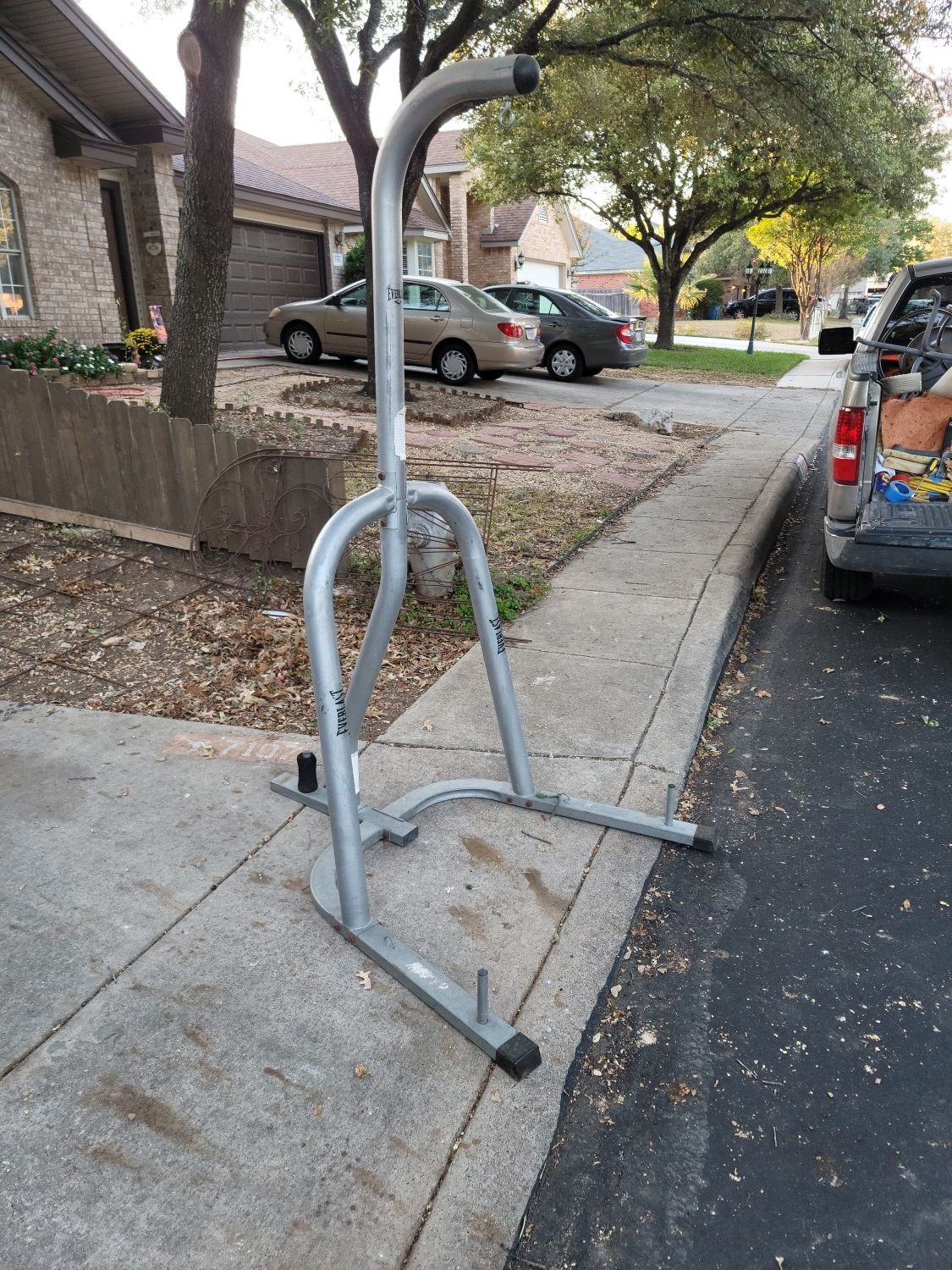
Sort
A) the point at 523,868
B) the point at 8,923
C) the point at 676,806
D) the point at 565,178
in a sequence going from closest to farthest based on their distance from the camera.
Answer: the point at 8,923 < the point at 523,868 < the point at 676,806 < the point at 565,178

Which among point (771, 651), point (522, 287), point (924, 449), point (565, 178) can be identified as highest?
point (565, 178)

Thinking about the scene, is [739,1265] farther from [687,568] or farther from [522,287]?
[522,287]

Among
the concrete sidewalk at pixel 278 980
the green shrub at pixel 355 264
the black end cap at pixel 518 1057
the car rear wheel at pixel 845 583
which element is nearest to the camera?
the concrete sidewalk at pixel 278 980

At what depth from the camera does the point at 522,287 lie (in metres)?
17.6

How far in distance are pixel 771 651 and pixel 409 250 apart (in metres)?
23.8

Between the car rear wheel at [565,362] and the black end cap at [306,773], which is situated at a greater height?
the car rear wheel at [565,362]

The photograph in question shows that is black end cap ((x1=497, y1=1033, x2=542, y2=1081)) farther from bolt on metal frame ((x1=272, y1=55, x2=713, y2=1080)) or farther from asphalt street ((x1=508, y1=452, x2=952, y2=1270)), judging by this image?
asphalt street ((x1=508, y1=452, x2=952, y2=1270))

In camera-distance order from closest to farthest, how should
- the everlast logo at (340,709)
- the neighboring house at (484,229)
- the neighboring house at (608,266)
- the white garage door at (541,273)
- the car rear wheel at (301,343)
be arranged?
the everlast logo at (340,709) → the car rear wheel at (301,343) → the neighboring house at (484,229) → the white garage door at (541,273) → the neighboring house at (608,266)

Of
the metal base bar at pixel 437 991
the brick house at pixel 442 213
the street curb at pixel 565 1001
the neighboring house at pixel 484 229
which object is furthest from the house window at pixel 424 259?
the metal base bar at pixel 437 991

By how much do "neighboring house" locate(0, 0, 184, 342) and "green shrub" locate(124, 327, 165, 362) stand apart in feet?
1.53

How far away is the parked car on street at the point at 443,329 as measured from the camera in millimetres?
14680

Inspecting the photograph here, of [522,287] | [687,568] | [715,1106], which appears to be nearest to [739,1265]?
[715,1106]

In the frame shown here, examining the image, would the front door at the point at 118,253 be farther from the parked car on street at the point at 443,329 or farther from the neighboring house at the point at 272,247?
the parked car on street at the point at 443,329

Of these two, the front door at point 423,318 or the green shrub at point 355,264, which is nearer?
the front door at point 423,318
